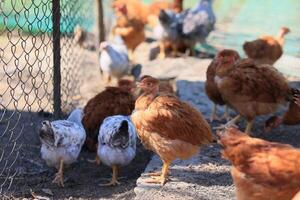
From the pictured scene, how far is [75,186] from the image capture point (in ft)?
16.6

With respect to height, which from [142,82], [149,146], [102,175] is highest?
[142,82]

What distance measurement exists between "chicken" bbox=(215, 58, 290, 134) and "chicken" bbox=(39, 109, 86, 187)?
1.57 metres

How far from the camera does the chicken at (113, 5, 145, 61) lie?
9.74 meters

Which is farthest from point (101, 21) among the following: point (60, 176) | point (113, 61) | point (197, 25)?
point (60, 176)

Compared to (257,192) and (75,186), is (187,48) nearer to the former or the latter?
(75,186)

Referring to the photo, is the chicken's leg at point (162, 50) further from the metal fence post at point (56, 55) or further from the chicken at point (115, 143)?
the chicken at point (115, 143)

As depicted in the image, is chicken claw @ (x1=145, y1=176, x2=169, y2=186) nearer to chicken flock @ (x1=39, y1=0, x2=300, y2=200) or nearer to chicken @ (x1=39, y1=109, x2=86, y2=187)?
chicken flock @ (x1=39, y1=0, x2=300, y2=200)

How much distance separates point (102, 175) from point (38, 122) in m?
1.06

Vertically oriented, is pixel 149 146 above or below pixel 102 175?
above

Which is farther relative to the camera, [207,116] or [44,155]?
[207,116]

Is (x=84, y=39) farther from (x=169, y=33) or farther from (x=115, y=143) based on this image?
(x=115, y=143)

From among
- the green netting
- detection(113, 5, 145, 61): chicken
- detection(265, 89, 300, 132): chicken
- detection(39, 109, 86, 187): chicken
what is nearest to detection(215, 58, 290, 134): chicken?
detection(265, 89, 300, 132): chicken

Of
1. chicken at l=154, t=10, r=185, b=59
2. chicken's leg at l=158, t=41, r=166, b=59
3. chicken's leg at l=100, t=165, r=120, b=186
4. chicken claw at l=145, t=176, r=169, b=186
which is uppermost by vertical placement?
chicken at l=154, t=10, r=185, b=59

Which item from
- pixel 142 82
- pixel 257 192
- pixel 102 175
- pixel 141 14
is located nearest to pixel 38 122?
pixel 102 175
